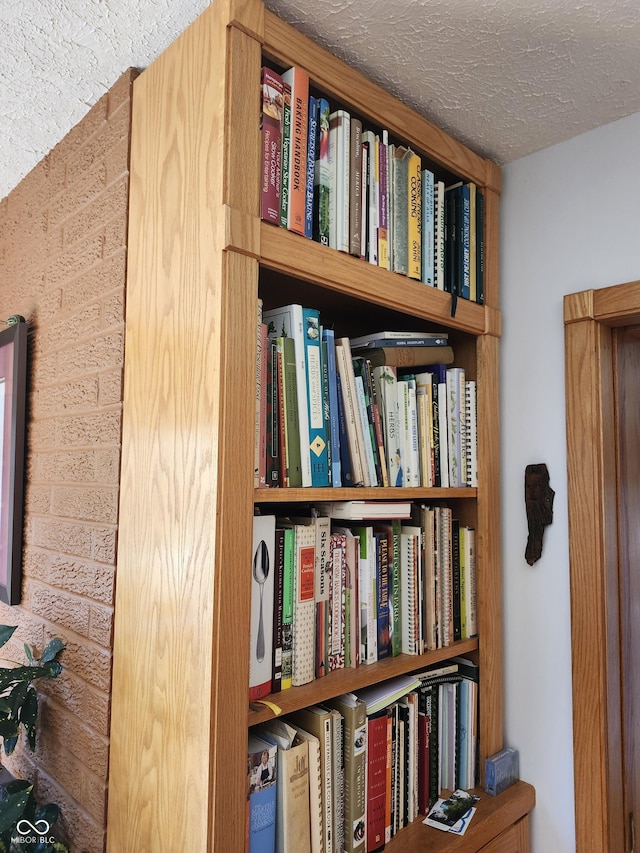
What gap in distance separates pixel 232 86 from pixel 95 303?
1.89ft

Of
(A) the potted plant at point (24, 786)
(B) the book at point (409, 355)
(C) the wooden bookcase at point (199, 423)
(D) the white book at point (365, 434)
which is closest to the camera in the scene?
(C) the wooden bookcase at point (199, 423)

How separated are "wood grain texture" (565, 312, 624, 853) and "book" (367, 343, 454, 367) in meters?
0.30

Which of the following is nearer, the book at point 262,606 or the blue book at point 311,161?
the book at point 262,606

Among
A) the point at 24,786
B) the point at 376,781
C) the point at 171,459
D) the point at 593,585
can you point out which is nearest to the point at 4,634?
the point at 24,786

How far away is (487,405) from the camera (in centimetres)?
154

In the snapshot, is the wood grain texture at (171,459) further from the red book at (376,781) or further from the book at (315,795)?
the red book at (376,781)

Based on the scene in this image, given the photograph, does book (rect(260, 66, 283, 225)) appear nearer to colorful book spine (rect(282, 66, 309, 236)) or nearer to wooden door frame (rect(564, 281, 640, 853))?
colorful book spine (rect(282, 66, 309, 236))

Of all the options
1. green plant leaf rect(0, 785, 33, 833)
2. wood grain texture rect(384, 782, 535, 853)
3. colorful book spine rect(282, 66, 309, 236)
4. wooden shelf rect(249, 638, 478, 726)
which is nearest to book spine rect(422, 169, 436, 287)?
colorful book spine rect(282, 66, 309, 236)

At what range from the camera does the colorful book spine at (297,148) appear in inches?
44.1

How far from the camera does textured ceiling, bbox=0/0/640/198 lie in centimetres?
109

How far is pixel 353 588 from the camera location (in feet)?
4.17

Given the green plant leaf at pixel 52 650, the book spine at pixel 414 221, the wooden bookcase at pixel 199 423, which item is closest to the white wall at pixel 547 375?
the wooden bookcase at pixel 199 423

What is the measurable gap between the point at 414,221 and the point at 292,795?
1.17 m

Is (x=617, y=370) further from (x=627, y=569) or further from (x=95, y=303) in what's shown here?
(x=95, y=303)
